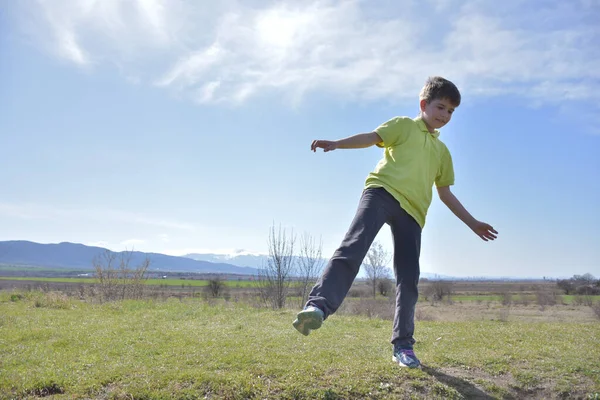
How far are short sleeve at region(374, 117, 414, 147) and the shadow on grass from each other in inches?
72.8

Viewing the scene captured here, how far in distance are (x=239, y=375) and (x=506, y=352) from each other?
2.59 m

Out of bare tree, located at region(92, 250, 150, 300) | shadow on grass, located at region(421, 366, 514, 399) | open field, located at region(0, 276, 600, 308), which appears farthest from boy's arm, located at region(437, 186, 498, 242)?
open field, located at region(0, 276, 600, 308)

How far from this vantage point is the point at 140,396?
9.63 feet

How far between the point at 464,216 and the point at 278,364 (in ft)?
7.15

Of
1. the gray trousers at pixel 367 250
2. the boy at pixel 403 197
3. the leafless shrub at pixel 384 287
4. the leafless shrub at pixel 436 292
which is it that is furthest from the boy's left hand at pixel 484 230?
the leafless shrub at pixel 436 292

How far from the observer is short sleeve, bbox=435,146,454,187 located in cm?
430

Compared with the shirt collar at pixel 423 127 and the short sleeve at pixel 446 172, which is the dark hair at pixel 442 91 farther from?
the short sleeve at pixel 446 172

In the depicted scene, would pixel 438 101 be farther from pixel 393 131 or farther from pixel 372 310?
pixel 372 310

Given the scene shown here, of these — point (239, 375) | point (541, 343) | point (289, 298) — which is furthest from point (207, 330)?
point (289, 298)

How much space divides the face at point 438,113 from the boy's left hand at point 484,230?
96 centimetres

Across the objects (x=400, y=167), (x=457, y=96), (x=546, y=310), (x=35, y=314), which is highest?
(x=457, y=96)

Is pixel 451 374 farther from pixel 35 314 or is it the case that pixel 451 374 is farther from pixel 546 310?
pixel 546 310

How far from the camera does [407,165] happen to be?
377cm

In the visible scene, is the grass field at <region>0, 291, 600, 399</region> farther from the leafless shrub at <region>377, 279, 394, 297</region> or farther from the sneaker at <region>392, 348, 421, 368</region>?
the leafless shrub at <region>377, 279, 394, 297</region>
